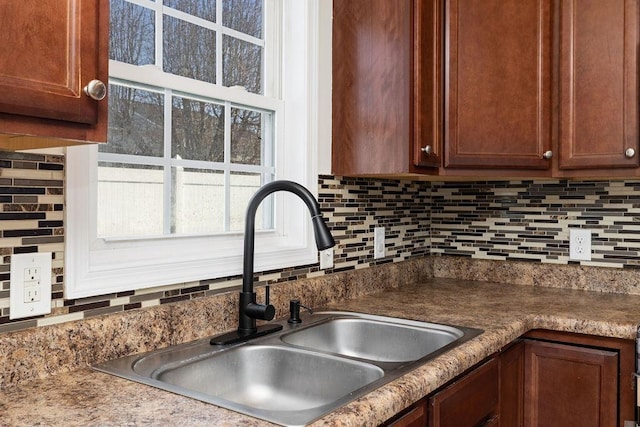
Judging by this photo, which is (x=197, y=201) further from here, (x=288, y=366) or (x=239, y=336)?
(x=288, y=366)

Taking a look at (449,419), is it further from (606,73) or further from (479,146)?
(606,73)

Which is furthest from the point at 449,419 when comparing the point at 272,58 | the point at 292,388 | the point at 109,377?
the point at 272,58

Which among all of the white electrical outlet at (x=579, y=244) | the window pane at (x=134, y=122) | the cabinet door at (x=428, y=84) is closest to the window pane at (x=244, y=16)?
the window pane at (x=134, y=122)

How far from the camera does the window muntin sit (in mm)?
1429

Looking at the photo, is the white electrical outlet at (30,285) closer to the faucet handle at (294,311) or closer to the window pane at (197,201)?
the window pane at (197,201)

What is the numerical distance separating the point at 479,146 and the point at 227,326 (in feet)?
3.68

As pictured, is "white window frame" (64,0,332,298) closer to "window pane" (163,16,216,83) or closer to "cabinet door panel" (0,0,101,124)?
"window pane" (163,16,216,83)

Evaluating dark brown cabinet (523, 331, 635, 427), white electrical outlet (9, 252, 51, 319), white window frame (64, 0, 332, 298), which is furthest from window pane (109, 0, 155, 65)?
dark brown cabinet (523, 331, 635, 427)

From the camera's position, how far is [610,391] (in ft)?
5.42

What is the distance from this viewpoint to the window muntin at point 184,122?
4.69 feet

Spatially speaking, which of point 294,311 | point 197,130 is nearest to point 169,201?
point 197,130

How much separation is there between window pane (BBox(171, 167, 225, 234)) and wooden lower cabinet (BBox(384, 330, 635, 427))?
0.87 meters

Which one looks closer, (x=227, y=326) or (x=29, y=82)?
(x=29, y=82)

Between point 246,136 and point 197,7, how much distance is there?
410 millimetres
